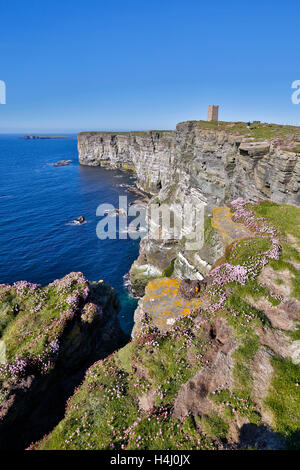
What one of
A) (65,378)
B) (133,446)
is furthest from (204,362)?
(65,378)

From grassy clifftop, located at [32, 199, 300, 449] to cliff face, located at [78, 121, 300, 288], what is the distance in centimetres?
842

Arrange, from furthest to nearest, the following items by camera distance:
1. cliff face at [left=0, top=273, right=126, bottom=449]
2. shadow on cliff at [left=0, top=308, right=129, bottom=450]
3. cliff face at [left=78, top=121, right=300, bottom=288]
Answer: cliff face at [left=78, top=121, right=300, bottom=288] < cliff face at [left=0, top=273, right=126, bottom=449] < shadow on cliff at [left=0, top=308, right=129, bottom=450]

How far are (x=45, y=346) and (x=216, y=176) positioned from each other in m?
40.3

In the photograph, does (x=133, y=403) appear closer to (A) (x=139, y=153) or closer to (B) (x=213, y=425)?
(B) (x=213, y=425)

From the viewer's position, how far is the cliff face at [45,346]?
435 inches

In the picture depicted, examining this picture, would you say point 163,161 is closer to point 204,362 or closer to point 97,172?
point 97,172

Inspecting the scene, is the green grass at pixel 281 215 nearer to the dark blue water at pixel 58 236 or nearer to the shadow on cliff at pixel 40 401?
the shadow on cliff at pixel 40 401

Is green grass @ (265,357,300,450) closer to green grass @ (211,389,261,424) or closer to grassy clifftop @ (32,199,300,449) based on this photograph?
grassy clifftop @ (32,199,300,449)

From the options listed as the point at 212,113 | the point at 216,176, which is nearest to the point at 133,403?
the point at 216,176

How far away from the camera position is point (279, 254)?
14859 millimetres

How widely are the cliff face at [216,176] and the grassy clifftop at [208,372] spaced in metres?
8.42

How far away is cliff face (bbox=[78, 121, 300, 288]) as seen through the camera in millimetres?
27172

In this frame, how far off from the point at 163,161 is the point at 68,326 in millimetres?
92993

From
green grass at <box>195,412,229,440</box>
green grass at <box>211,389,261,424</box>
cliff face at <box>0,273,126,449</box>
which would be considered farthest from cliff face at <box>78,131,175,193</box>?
green grass at <box>195,412,229,440</box>
